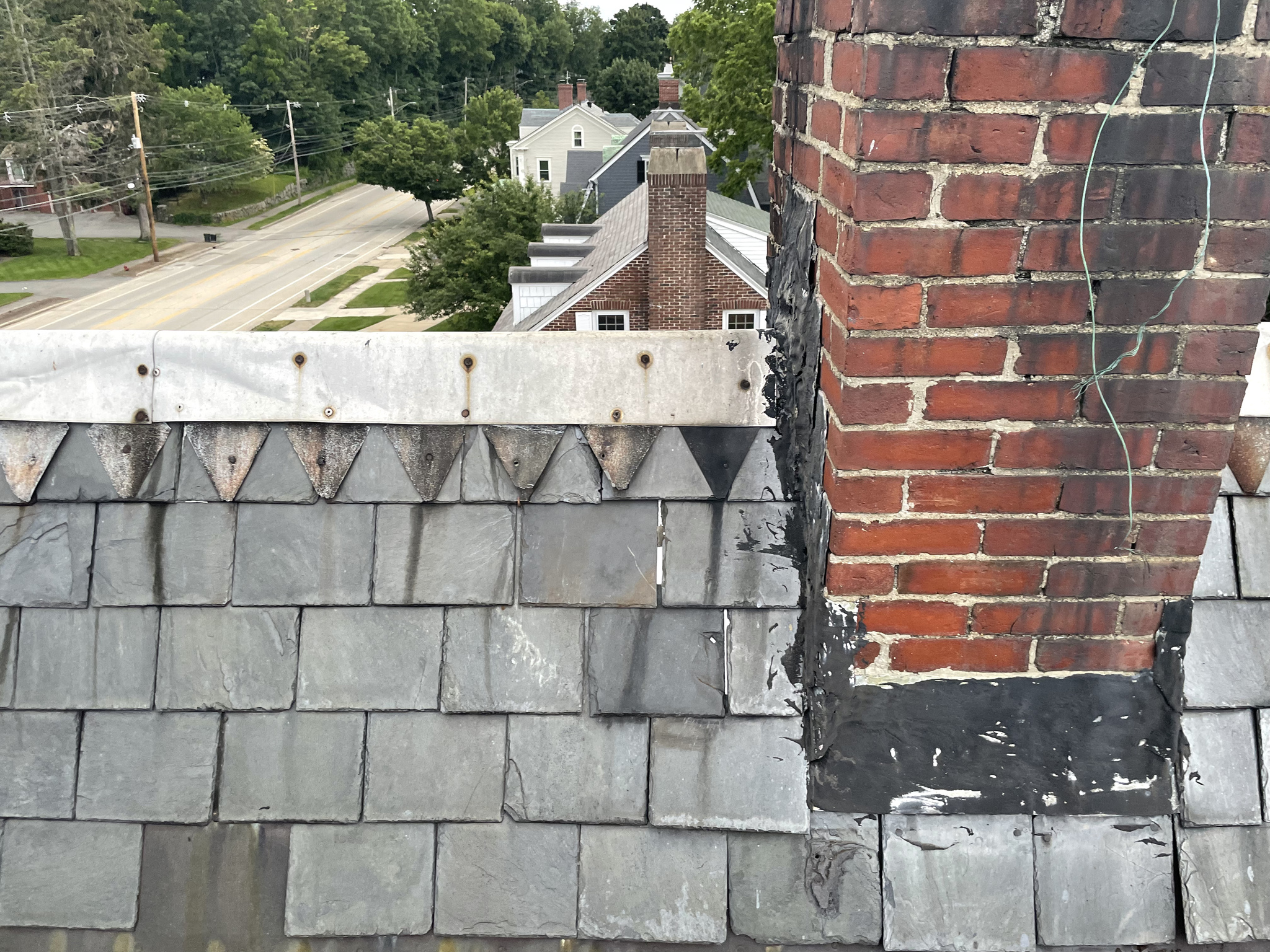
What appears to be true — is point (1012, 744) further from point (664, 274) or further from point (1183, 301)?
point (664, 274)

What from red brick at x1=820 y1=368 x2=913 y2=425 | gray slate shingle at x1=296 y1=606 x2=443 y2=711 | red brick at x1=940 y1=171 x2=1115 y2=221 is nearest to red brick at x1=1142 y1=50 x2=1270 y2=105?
red brick at x1=940 y1=171 x2=1115 y2=221

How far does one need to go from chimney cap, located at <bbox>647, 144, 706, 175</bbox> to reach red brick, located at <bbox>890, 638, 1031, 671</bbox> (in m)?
15.6

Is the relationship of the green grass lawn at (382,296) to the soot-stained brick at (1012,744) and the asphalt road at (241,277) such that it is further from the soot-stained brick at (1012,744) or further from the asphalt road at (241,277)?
the soot-stained brick at (1012,744)

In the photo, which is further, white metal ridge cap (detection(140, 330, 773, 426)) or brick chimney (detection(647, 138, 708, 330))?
brick chimney (detection(647, 138, 708, 330))

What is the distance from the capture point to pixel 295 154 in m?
55.0

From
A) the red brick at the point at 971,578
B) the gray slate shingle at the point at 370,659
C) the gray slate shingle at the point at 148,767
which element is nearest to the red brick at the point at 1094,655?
the red brick at the point at 971,578

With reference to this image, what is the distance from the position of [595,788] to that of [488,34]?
82824 mm

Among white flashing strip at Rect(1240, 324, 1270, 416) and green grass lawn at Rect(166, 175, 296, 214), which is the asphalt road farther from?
white flashing strip at Rect(1240, 324, 1270, 416)

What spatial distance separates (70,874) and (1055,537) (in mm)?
2255

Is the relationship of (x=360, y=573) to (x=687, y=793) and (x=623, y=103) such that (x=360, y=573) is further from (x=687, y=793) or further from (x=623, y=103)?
(x=623, y=103)

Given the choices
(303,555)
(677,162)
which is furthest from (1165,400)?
(677,162)

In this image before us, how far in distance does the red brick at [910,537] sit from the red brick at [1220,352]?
0.47 m

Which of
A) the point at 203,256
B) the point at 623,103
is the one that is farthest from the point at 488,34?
the point at 203,256

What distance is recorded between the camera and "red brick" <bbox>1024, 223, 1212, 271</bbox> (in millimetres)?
1564
